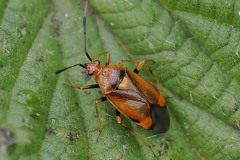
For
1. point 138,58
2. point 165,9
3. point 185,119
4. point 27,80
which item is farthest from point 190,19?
point 27,80

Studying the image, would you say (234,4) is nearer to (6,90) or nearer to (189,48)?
(189,48)

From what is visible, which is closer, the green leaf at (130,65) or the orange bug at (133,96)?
the green leaf at (130,65)

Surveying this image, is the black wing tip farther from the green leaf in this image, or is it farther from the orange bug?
the green leaf

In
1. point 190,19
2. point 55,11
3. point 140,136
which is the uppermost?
point 190,19

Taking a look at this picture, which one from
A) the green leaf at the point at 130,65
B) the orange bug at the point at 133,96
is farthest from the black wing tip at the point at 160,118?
the green leaf at the point at 130,65

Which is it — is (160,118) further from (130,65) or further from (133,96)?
(130,65)

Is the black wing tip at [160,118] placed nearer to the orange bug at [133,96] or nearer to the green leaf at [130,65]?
the orange bug at [133,96]
